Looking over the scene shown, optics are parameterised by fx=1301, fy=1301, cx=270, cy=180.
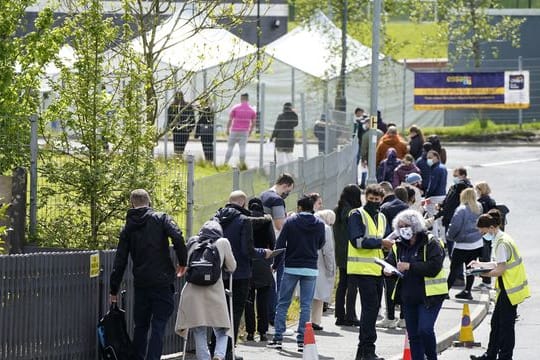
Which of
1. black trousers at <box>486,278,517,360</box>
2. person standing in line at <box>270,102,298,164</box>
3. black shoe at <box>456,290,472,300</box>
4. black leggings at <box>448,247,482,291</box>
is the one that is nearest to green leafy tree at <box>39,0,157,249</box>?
black trousers at <box>486,278,517,360</box>

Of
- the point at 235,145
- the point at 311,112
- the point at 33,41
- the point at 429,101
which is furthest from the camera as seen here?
the point at 429,101

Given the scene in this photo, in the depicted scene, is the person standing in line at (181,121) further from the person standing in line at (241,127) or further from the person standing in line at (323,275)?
the person standing in line at (323,275)

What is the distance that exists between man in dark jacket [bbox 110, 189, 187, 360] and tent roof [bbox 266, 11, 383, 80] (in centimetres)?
2795

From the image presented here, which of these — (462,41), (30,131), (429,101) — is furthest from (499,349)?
(462,41)

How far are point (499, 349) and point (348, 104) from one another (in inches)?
1038

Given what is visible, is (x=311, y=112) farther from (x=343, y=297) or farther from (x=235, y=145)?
(x=343, y=297)

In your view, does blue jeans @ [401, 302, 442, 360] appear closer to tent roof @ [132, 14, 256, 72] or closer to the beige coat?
the beige coat

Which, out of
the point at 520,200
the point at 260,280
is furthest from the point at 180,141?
the point at 260,280

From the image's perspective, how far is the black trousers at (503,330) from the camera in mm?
14258

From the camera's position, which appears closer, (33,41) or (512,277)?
(512,277)

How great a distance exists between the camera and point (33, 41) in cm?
1705

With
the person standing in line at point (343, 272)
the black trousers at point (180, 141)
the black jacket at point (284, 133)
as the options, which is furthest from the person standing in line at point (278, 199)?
the black jacket at point (284, 133)

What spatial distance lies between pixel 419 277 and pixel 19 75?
6.64 meters

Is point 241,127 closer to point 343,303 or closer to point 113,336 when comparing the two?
point 343,303
